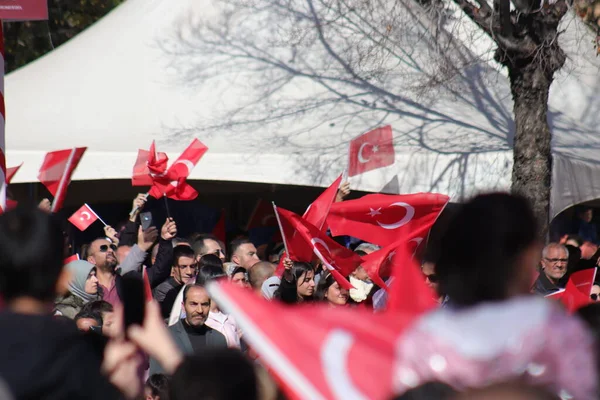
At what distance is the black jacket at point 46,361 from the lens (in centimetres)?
211

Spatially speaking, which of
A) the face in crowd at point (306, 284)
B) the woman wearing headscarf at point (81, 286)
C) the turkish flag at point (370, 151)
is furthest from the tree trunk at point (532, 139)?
the woman wearing headscarf at point (81, 286)

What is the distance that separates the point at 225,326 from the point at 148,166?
2710mm

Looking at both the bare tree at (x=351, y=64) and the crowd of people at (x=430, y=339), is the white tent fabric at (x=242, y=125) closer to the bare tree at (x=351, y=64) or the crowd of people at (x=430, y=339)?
the bare tree at (x=351, y=64)

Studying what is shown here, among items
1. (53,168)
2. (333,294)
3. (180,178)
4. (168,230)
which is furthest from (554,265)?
(53,168)

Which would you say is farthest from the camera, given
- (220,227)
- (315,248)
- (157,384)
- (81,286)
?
(220,227)

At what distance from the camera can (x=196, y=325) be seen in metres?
5.26

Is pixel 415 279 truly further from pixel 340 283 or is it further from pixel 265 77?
pixel 265 77

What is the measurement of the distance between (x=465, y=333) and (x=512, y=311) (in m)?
0.11

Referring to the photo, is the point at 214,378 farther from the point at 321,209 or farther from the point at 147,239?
the point at 321,209

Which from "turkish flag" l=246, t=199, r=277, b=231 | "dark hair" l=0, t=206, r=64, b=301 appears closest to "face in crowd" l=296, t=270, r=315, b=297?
"dark hair" l=0, t=206, r=64, b=301

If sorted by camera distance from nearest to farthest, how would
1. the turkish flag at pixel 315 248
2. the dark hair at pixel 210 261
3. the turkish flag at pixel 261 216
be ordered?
1. the dark hair at pixel 210 261
2. the turkish flag at pixel 315 248
3. the turkish flag at pixel 261 216

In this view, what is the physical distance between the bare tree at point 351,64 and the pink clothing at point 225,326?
10.9 ft

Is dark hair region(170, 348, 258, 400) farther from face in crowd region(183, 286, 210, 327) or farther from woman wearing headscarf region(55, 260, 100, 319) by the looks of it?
woman wearing headscarf region(55, 260, 100, 319)

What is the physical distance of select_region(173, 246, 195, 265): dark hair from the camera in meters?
6.48
